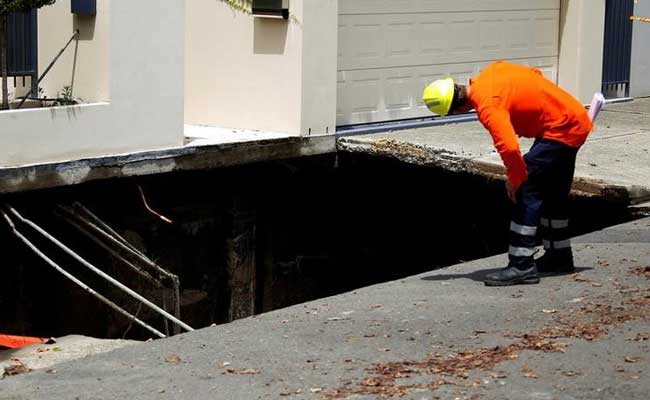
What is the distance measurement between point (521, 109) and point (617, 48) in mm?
10650

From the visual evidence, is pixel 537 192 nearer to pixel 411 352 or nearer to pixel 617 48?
pixel 411 352

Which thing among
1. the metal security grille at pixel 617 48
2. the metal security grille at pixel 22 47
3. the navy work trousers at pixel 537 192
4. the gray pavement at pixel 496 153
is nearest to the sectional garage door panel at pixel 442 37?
the gray pavement at pixel 496 153

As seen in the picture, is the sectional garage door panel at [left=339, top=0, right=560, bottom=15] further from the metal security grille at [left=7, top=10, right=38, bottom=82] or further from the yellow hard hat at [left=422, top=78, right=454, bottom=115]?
the yellow hard hat at [left=422, top=78, right=454, bottom=115]

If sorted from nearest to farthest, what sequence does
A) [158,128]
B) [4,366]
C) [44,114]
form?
[4,366]
[44,114]
[158,128]

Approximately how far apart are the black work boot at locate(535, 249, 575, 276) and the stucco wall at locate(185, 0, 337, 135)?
469 centimetres

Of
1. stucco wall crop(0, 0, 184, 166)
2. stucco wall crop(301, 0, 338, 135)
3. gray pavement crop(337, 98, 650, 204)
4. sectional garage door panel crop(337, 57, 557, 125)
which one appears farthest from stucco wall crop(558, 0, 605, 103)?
stucco wall crop(0, 0, 184, 166)

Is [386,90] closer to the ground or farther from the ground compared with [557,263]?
farther from the ground

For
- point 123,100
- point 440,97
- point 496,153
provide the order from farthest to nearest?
point 496,153 → point 123,100 → point 440,97

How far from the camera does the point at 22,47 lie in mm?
11914

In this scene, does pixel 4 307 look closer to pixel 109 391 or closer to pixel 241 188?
pixel 241 188

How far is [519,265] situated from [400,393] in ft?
9.26

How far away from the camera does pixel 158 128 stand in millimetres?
12086

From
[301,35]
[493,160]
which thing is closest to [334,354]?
[493,160]

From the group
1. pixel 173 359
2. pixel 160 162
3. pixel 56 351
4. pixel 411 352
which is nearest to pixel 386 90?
pixel 160 162
